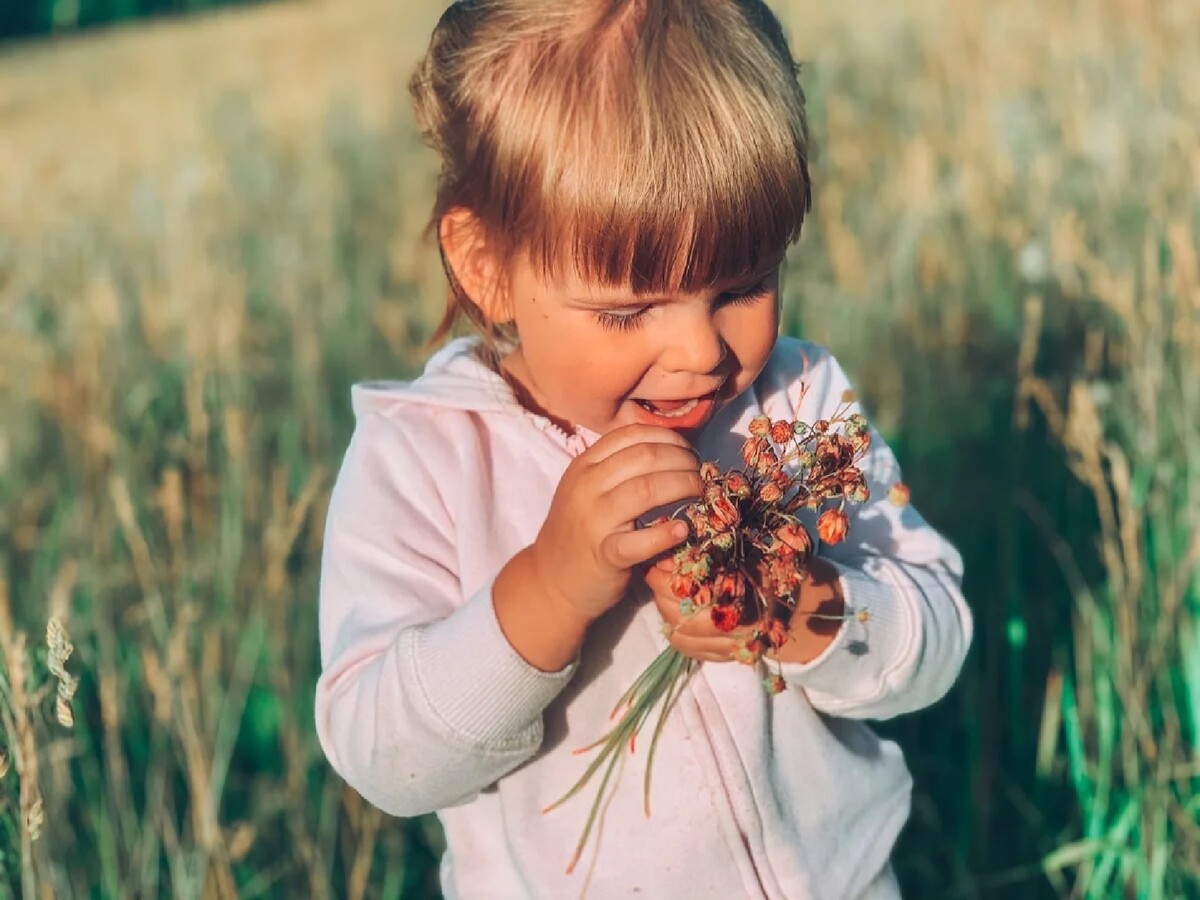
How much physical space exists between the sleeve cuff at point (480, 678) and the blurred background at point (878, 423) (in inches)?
14.7

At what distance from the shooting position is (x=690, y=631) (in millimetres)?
1516

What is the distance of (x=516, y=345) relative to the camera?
1.83 m

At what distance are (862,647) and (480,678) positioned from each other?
460 mm

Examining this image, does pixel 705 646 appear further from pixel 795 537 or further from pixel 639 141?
pixel 639 141

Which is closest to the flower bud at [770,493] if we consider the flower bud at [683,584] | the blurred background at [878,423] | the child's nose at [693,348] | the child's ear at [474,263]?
the flower bud at [683,584]

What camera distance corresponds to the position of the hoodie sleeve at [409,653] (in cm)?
154

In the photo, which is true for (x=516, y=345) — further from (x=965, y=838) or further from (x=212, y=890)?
(x=965, y=838)

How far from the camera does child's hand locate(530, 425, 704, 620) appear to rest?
53.9 inches

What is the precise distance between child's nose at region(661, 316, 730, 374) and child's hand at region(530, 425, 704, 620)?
0.10 meters

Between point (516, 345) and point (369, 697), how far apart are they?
499 mm

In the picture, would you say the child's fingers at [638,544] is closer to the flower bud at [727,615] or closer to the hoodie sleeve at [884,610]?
the flower bud at [727,615]

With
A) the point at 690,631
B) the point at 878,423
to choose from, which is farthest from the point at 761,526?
the point at 878,423

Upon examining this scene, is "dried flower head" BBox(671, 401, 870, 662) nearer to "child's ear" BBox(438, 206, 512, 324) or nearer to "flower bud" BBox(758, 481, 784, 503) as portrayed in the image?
"flower bud" BBox(758, 481, 784, 503)

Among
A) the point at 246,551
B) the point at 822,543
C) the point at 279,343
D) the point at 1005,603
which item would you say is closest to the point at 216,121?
the point at 279,343
